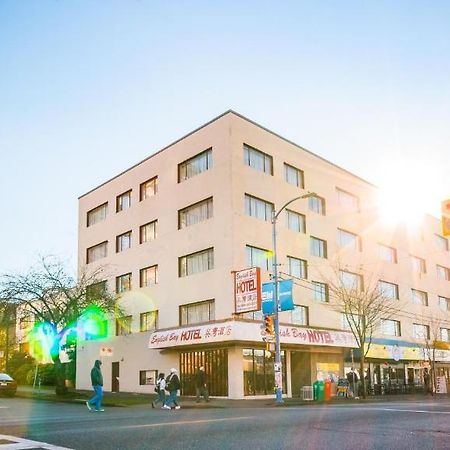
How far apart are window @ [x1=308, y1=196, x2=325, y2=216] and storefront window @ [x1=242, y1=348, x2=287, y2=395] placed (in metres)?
10.9

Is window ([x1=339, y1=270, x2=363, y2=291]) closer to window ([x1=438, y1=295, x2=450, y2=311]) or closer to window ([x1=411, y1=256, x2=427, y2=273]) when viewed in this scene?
window ([x1=411, y1=256, x2=427, y2=273])

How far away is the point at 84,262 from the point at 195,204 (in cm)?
1460

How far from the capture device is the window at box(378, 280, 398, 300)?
43625 mm

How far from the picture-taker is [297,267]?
3569 centimetres

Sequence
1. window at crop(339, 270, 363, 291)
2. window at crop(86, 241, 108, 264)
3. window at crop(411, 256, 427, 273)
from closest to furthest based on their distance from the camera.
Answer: window at crop(339, 270, 363, 291) < window at crop(86, 241, 108, 264) < window at crop(411, 256, 427, 273)

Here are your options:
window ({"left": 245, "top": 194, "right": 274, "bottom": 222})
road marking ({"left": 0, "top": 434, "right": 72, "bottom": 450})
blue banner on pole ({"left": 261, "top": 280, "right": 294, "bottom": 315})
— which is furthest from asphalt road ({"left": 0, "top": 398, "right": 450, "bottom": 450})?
window ({"left": 245, "top": 194, "right": 274, "bottom": 222})

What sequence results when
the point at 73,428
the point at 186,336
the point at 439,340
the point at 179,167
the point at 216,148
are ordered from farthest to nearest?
1. the point at 439,340
2. the point at 179,167
3. the point at 216,148
4. the point at 186,336
5. the point at 73,428

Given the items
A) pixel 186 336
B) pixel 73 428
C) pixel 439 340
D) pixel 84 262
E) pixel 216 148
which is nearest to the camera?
pixel 73 428

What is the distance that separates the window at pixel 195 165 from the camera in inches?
1353

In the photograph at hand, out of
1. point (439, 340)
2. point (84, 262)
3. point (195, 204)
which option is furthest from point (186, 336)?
point (439, 340)

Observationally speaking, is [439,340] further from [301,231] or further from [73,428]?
[73,428]

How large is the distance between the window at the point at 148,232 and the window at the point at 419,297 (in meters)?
23.5

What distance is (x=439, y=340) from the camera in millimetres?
49844

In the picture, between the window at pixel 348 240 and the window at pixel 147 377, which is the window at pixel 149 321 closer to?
the window at pixel 147 377
